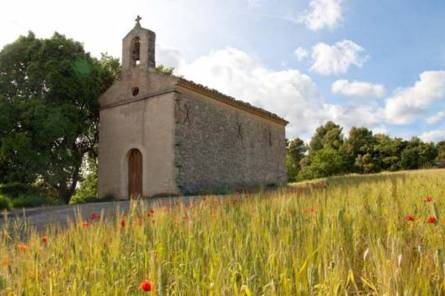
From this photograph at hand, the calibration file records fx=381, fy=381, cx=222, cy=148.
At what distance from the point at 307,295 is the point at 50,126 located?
47.1 ft

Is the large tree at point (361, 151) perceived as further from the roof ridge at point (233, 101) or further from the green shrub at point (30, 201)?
the green shrub at point (30, 201)

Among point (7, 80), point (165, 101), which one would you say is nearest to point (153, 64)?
point (165, 101)

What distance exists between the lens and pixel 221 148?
16547 millimetres

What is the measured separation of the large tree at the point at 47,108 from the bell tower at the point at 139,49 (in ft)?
6.83

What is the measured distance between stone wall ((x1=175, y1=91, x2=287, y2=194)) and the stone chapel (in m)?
0.04

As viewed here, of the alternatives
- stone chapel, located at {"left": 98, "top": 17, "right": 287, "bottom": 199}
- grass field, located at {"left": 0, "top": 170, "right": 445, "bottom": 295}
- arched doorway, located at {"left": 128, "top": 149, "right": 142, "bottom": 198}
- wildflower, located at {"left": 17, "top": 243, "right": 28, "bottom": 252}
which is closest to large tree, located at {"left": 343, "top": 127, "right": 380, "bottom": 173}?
stone chapel, located at {"left": 98, "top": 17, "right": 287, "bottom": 199}

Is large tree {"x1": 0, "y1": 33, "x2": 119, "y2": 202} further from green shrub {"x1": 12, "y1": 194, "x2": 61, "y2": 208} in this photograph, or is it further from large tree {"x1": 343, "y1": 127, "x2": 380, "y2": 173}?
large tree {"x1": 343, "y1": 127, "x2": 380, "y2": 173}

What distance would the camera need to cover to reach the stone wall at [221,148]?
14499 mm

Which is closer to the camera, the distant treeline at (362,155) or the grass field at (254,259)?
the grass field at (254,259)

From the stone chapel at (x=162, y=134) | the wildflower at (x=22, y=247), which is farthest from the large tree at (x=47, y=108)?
the wildflower at (x=22, y=247)

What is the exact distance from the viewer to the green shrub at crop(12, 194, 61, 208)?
12.5 meters

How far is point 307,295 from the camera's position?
5.85 ft

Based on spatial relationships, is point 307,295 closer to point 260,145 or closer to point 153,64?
point 153,64

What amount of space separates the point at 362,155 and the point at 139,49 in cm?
3031
